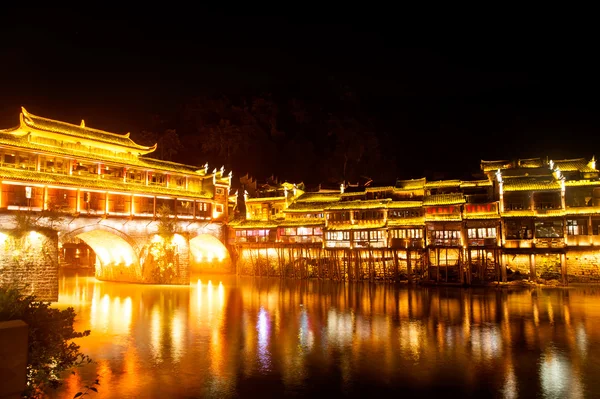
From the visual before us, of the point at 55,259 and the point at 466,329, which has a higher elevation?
the point at 55,259

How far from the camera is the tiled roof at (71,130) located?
1396 inches

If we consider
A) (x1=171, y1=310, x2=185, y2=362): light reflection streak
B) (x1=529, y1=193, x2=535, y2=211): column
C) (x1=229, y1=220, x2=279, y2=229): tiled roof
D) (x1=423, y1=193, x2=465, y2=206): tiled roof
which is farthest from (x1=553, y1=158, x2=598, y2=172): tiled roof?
(x1=171, y1=310, x2=185, y2=362): light reflection streak

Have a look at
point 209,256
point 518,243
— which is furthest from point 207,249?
point 518,243

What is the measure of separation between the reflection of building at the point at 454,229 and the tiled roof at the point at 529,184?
0.27 feet

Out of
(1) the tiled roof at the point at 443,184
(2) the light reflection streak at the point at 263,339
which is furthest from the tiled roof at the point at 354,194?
(2) the light reflection streak at the point at 263,339

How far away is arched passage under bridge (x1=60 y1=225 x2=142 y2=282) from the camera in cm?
3944

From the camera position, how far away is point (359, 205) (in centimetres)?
4606

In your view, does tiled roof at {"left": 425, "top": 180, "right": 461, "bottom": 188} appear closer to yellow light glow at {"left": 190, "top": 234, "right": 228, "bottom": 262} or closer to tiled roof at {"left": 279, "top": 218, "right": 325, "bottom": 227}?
tiled roof at {"left": 279, "top": 218, "right": 325, "bottom": 227}

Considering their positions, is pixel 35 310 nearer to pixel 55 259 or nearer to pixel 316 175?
pixel 55 259

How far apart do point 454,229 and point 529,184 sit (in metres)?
7.81

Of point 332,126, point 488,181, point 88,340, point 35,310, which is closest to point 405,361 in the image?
point 35,310

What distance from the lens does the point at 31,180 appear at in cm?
3334

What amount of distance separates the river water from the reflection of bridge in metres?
5.05

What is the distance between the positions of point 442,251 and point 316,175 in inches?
1518
